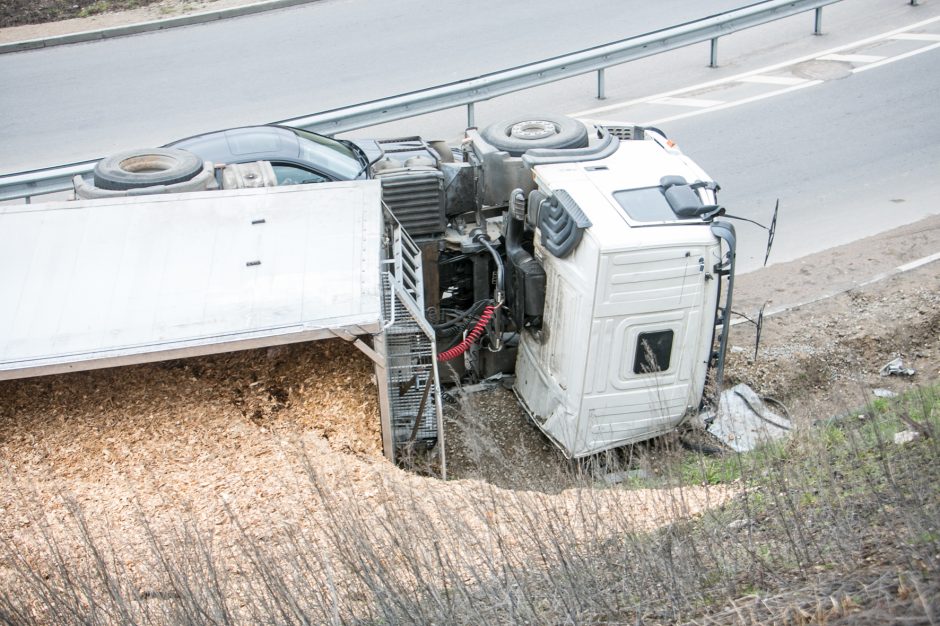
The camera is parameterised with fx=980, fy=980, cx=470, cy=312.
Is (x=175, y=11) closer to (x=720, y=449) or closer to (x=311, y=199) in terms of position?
(x=311, y=199)

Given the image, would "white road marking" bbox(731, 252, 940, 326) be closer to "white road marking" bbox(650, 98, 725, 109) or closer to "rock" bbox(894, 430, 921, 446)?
"rock" bbox(894, 430, 921, 446)

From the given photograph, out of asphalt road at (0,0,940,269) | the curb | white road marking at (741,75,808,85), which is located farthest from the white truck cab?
the curb

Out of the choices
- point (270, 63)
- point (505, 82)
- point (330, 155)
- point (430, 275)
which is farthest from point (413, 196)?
point (270, 63)

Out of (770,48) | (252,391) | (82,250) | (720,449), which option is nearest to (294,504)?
(252,391)

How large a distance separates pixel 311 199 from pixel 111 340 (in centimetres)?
213

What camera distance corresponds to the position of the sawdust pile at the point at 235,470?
223 inches

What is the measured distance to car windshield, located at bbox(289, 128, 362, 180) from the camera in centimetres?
880

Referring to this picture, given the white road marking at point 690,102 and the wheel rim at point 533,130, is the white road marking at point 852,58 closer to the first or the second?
the white road marking at point 690,102

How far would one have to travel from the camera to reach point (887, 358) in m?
9.08

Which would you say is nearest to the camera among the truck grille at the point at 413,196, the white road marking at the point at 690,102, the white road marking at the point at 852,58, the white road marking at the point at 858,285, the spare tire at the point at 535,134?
the truck grille at the point at 413,196

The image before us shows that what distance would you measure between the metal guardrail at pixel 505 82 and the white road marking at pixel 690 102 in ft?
2.31

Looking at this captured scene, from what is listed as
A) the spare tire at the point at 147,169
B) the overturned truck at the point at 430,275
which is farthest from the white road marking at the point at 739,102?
the spare tire at the point at 147,169

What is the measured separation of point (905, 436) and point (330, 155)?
5.42m

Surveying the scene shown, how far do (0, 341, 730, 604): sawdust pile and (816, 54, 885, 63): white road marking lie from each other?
10960 millimetres
